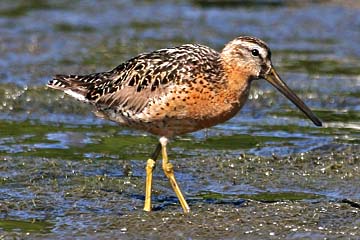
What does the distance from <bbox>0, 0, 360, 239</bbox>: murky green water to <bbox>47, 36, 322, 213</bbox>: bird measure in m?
0.51

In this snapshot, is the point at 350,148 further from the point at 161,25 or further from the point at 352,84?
the point at 161,25

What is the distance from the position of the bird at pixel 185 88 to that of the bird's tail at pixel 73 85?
0.42 meters

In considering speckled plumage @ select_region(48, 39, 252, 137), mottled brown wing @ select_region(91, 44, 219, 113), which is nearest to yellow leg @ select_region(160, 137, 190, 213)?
speckled plumage @ select_region(48, 39, 252, 137)

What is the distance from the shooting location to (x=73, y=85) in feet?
28.8

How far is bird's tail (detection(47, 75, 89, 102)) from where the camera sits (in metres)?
8.68

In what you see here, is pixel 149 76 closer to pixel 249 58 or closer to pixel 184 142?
pixel 249 58

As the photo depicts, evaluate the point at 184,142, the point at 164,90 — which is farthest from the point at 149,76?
the point at 184,142

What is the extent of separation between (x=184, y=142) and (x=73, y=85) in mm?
1719

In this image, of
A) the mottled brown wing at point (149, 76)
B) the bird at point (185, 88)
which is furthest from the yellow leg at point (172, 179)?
the mottled brown wing at point (149, 76)

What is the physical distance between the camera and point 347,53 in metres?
14.3

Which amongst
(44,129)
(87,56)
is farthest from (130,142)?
(87,56)

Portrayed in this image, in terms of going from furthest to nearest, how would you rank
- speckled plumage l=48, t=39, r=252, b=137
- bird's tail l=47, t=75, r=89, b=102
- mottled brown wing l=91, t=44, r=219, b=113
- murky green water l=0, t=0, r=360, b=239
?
bird's tail l=47, t=75, r=89, b=102 < mottled brown wing l=91, t=44, r=219, b=113 < speckled plumage l=48, t=39, r=252, b=137 < murky green water l=0, t=0, r=360, b=239

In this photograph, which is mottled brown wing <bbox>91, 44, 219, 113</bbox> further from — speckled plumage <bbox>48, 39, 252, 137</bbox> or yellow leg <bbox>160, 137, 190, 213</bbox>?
yellow leg <bbox>160, 137, 190, 213</bbox>

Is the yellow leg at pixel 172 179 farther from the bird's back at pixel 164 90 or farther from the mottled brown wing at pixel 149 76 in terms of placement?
the mottled brown wing at pixel 149 76
